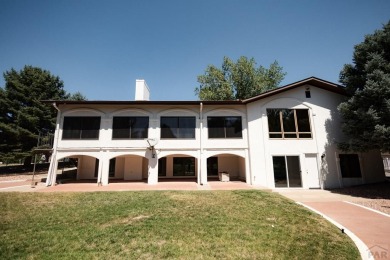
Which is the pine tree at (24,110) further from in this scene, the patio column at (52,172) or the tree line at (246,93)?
the patio column at (52,172)

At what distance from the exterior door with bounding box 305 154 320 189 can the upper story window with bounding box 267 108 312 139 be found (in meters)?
1.68

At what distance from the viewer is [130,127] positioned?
16.4 metres

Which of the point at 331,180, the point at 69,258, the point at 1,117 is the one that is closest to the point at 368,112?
the point at 331,180

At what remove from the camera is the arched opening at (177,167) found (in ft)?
62.6

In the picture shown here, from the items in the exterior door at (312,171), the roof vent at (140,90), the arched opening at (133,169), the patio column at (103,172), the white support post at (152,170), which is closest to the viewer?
the exterior door at (312,171)

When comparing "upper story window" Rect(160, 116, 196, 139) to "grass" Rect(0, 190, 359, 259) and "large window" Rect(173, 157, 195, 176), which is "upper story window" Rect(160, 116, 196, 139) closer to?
"large window" Rect(173, 157, 195, 176)

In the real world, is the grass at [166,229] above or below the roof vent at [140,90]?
below

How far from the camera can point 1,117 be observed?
1032 inches

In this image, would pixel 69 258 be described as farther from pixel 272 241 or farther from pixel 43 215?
pixel 272 241

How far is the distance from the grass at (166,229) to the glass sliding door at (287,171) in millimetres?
4697

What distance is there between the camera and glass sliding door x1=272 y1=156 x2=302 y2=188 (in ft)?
48.2

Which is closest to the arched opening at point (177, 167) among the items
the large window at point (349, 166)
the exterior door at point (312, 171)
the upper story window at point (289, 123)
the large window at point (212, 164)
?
the large window at point (212, 164)

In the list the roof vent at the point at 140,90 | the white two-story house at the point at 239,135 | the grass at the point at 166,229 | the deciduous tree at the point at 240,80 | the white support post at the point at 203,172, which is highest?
the deciduous tree at the point at 240,80

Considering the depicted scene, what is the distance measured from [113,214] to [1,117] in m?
29.1
